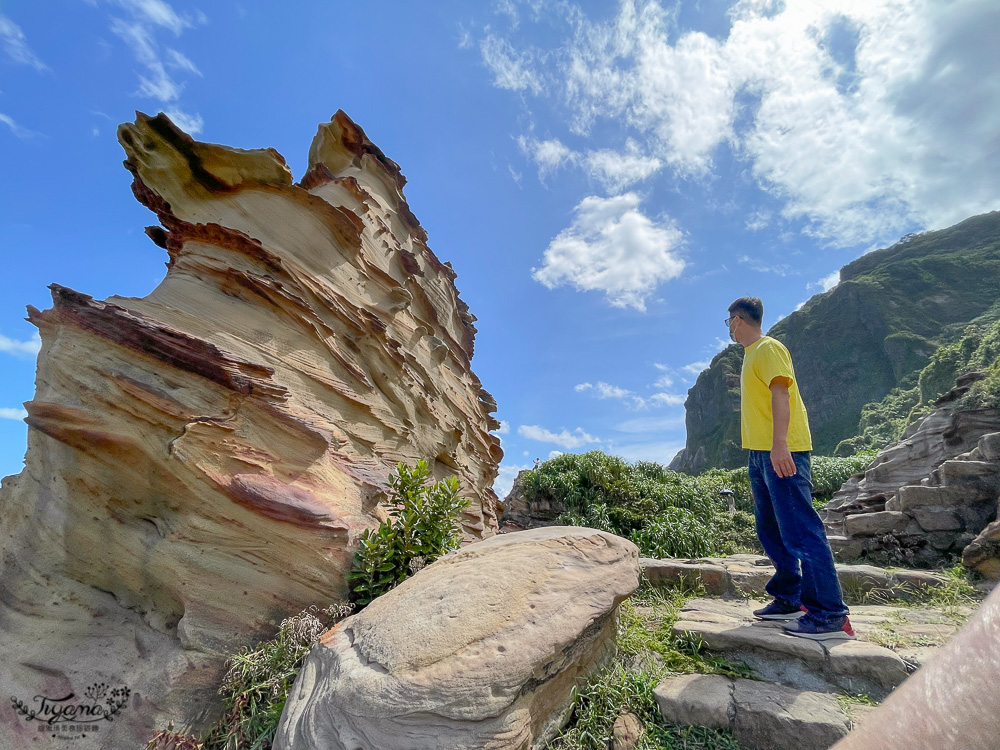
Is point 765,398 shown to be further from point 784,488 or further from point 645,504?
point 645,504

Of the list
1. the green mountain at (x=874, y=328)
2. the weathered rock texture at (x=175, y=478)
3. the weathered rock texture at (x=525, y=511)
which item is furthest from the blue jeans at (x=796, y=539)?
the green mountain at (x=874, y=328)

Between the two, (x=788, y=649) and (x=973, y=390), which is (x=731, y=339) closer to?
(x=788, y=649)

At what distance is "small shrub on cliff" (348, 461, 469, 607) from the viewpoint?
384 centimetres

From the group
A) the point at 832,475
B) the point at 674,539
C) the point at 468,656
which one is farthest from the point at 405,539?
the point at 832,475

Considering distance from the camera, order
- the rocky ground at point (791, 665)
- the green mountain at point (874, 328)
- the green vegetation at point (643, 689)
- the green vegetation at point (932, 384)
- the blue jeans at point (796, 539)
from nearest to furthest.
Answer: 1. the rocky ground at point (791, 665)
2. the green vegetation at point (643, 689)
3. the blue jeans at point (796, 539)
4. the green vegetation at point (932, 384)
5. the green mountain at point (874, 328)

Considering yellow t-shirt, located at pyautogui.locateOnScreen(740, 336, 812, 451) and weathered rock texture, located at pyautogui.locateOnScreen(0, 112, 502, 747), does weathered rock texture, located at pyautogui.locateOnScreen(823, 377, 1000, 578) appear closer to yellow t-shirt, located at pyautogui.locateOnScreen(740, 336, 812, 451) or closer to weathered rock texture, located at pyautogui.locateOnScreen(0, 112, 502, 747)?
yellow t-shirt, located at pyautogui.locateOnScreen(740, 336, 812, 451)

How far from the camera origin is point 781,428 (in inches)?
127

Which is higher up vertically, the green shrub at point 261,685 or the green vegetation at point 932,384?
the green vegetation at point 932,384

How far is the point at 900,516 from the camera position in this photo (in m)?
5.87

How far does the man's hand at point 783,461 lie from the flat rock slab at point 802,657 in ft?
3.48

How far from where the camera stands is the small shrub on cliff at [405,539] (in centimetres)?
384

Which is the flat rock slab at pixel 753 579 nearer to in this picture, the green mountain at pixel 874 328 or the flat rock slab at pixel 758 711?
the flat rock slab at pixel 758 711

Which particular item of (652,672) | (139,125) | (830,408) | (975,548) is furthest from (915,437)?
(830,408)

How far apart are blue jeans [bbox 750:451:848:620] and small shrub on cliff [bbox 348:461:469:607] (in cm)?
265
